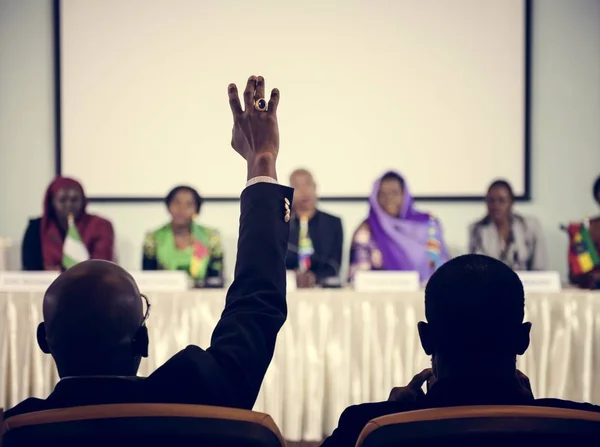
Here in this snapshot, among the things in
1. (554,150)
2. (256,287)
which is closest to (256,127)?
(256,287)

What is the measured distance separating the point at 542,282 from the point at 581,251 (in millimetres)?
1252

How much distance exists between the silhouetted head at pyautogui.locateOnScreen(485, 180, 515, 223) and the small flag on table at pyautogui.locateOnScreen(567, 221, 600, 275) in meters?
0.36

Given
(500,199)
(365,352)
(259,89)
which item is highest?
(259,89)

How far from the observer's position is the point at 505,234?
14.7 feet

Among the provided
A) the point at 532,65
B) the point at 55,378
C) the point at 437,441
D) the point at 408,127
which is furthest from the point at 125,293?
the point at 532,65

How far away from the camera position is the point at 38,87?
17.6ft

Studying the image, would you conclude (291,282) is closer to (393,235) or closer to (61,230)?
(393,235)

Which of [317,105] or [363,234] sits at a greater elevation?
[317,105]

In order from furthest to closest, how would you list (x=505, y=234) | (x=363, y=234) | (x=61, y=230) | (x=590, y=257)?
(x=505, y=234) → (x=61, y=230) → (x=363, y=234) → (x=590, y=257)

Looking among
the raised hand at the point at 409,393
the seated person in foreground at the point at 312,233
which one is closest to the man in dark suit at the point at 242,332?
the raised hand at the point at 409,393

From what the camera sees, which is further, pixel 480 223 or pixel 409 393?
pixel 480 223

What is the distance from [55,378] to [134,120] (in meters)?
2.65

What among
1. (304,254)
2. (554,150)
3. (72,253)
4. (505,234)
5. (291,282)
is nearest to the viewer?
(291,282)

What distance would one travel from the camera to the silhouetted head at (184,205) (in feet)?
14.1
